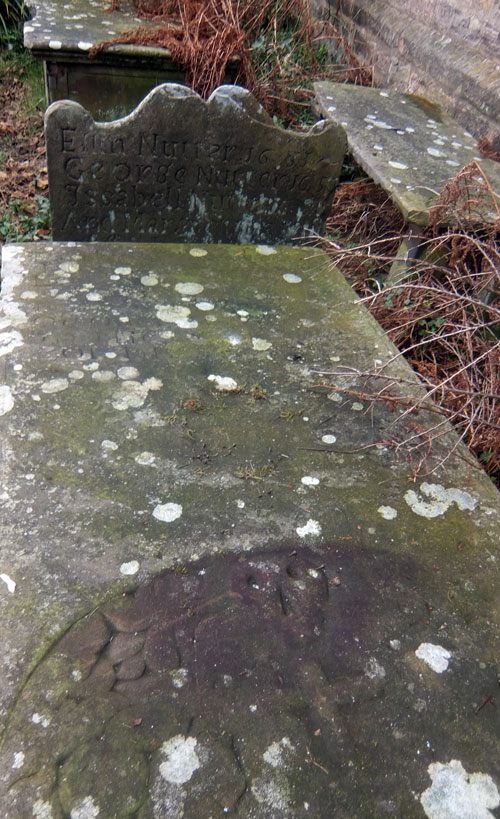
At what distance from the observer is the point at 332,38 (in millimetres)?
5820

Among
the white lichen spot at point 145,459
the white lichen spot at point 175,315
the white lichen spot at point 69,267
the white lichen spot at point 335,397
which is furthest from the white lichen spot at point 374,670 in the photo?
the white lichen spot at point 69,267

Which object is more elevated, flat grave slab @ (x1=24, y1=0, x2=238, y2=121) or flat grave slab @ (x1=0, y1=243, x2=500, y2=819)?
flat grave slab @ (x1=24, y1=0, x2=238, y2=121)

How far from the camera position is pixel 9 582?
118cm

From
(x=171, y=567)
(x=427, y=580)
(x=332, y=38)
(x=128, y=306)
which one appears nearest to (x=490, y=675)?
(x=427, y=580)

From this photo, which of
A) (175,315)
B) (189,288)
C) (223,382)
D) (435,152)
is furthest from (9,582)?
(435,152)

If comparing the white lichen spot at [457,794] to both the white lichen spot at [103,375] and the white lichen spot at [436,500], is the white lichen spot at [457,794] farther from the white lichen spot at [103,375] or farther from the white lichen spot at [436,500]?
the white lichen spot at [103,375]

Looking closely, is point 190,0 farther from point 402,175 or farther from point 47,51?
point 402,175

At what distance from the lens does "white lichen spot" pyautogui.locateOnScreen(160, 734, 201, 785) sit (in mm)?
959

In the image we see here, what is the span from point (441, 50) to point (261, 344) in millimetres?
3609

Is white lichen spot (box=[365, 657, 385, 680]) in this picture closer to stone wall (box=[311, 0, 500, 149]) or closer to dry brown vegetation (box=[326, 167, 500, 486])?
dry brown vegetation (box=[326, 167, 500, 486])

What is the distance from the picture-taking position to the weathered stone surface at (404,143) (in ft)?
10.1

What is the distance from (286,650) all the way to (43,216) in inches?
147

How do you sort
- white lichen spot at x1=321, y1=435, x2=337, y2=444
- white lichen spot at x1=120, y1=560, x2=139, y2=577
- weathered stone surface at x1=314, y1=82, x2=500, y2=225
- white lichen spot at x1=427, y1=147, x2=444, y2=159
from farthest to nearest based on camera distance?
1. white lichen spot at x1=427, y1=147, x2=444, y2=159
2. weathered stone surface at x1=314, y1=82, x2=500, y2=225
3. white lichen spot at x1=321, y1=435, x2=337, y2=444
4. white lichen spot at x1=120, y1=560, x2=139, y2=577

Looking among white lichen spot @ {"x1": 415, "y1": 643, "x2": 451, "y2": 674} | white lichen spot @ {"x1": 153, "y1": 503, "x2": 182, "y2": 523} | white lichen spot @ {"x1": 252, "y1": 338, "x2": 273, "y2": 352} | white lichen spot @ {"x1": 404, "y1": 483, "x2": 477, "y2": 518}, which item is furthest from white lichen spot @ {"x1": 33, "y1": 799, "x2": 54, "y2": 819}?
white lichen spot @ {"x1": 252, "y1": 338, "x2": 273, "y2": 352}
